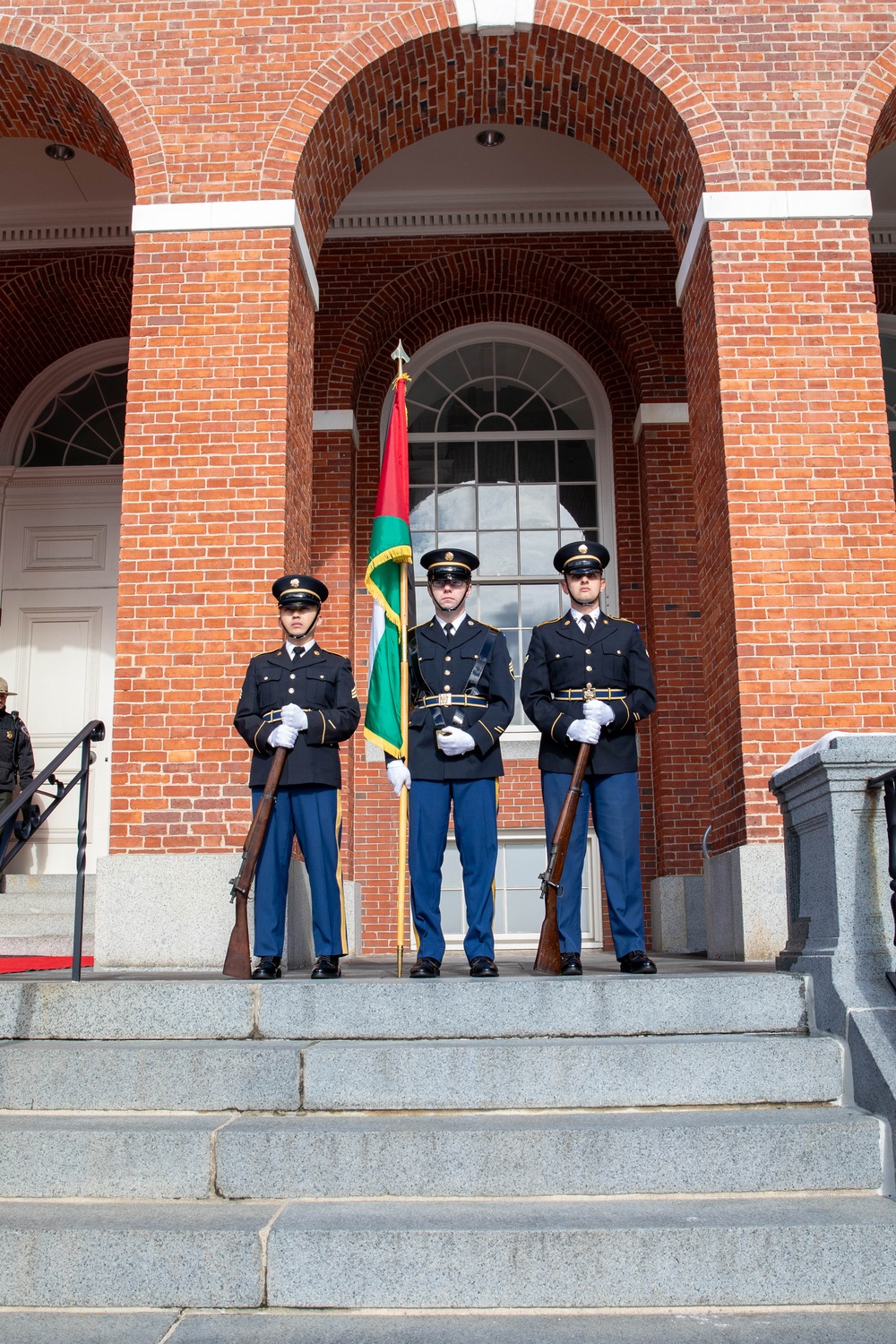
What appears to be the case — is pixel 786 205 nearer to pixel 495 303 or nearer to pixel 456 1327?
pixel 495 303

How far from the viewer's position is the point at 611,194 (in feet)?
37.4

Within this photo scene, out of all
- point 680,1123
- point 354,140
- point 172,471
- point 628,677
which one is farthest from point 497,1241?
point 354,140

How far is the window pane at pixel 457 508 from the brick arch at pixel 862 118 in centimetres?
487

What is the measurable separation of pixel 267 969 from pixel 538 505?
7260 millimetres

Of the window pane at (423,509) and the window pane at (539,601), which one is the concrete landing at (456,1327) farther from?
the window pane at (423,509)

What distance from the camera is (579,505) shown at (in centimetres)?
1203

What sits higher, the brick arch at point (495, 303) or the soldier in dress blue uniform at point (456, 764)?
the brick arch at point (495, 303)

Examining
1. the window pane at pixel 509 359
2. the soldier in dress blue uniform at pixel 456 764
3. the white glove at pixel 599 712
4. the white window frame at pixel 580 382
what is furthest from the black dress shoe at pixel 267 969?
the window pane at pixel 509 359

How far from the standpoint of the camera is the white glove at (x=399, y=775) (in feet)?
18.6

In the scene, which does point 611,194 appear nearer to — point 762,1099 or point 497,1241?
point 762,1099

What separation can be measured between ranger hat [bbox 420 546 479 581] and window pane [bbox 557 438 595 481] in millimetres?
6325

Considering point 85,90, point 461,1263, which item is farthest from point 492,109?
point 461,1263

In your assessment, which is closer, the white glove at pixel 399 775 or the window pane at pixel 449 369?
the white glove at pixel 399 775

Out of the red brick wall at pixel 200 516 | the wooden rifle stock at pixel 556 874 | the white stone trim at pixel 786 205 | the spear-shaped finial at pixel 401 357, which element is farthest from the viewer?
the white stone trim at pixel 786 205
